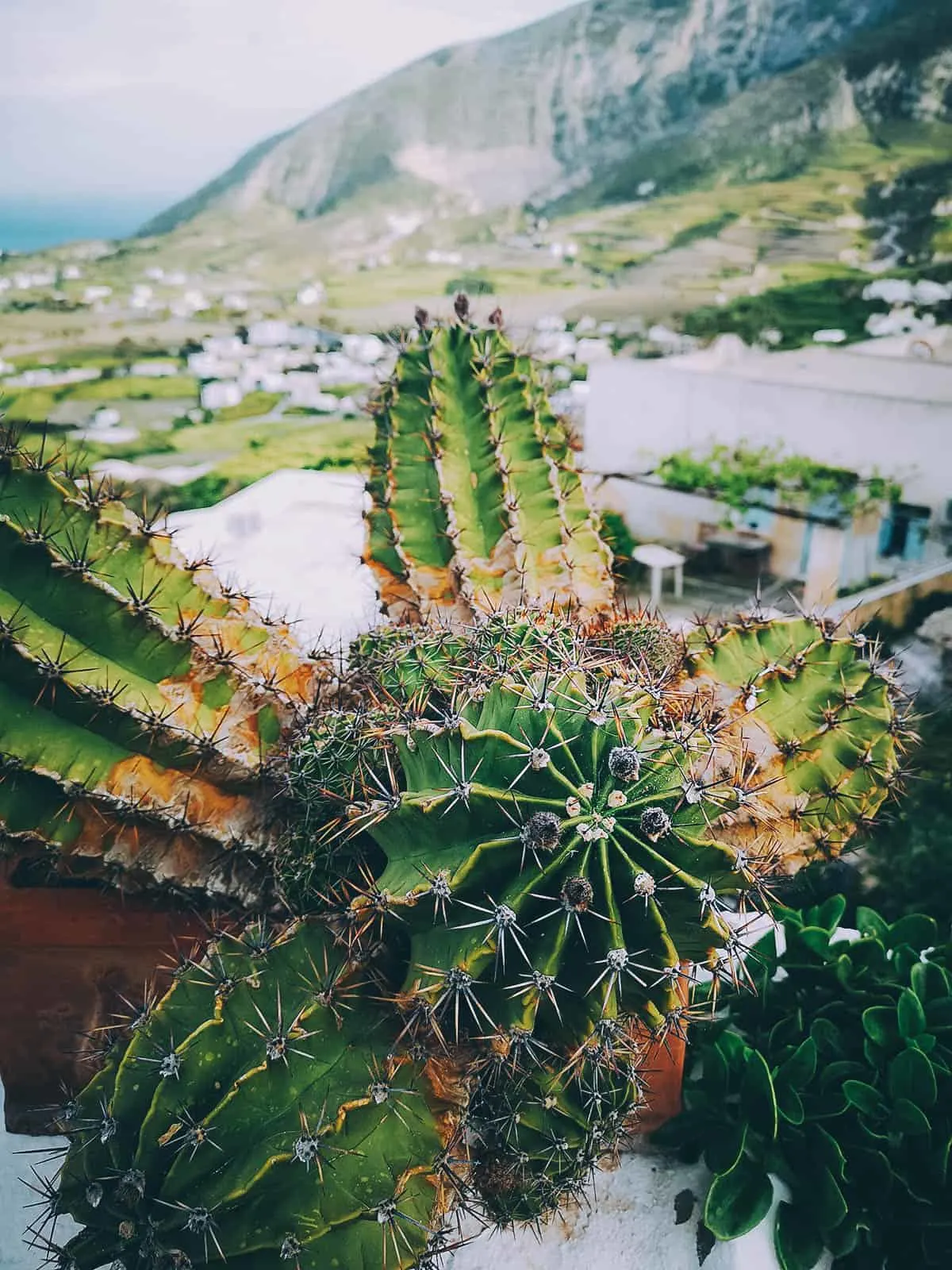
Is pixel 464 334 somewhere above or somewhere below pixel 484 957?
above

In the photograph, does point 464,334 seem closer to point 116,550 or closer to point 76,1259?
point 116,550

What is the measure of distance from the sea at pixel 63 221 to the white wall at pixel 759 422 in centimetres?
679

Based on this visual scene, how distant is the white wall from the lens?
6203 mm

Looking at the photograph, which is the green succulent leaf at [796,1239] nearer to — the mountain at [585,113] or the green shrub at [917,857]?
the green shrub at [917,857]

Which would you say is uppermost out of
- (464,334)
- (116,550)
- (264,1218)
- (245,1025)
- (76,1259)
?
(464,334)

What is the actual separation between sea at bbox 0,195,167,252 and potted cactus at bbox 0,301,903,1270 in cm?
1061

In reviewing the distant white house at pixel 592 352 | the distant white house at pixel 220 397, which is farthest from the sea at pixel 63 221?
the distant white house at pixel 592 352

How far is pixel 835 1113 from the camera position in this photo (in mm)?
1745

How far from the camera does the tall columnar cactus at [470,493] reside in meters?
2.06

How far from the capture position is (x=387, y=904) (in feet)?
4.24

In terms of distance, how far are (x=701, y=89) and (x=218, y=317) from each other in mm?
7059

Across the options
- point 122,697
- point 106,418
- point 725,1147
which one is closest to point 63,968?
point 122,697

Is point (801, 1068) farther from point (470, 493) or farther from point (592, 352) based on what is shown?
point (592, 352)

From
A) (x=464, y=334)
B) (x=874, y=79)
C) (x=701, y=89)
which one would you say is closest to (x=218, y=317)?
(x=701, y=89)
